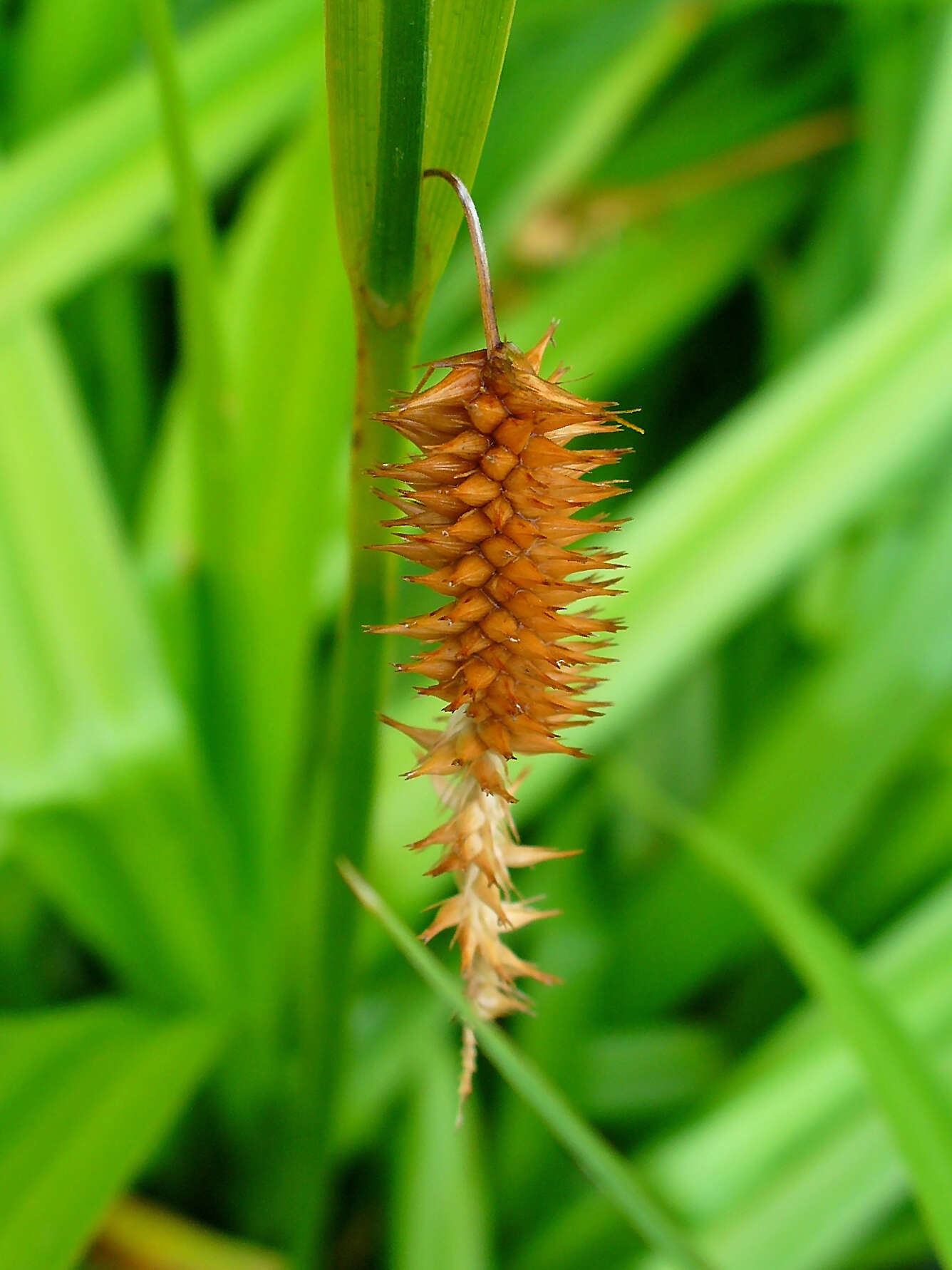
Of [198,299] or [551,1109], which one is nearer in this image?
[551,1109]

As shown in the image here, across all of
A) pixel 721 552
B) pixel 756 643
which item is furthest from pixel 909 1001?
pixel 756 643

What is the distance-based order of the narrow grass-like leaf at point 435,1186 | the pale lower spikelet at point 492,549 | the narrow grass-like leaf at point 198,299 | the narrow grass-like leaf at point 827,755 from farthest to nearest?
1. the narrow grass-like leaf at point 827,755
2. the narrow grass-like leaf at point 435,1186
3. the narrow grass-like leaf at point 198,299
4. the pale lower spikelet at point 492,549

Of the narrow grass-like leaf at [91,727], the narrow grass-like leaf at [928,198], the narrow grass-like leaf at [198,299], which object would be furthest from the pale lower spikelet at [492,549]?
the narrow grass-like leaf at [928,198]

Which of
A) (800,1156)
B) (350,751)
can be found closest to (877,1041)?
(800,1156)

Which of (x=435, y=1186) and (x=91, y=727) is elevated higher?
(x=91, y=727)

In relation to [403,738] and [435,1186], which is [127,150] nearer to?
[403,738]

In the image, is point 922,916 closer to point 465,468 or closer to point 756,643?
point 756,643

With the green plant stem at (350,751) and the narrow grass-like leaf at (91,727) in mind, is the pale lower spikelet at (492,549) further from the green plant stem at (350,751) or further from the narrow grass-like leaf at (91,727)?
the narrow grass-like leaf at (91,727)

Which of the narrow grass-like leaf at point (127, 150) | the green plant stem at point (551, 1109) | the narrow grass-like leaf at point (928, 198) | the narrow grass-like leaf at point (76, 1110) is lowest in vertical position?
the green plant stem at point (551, 1109)
